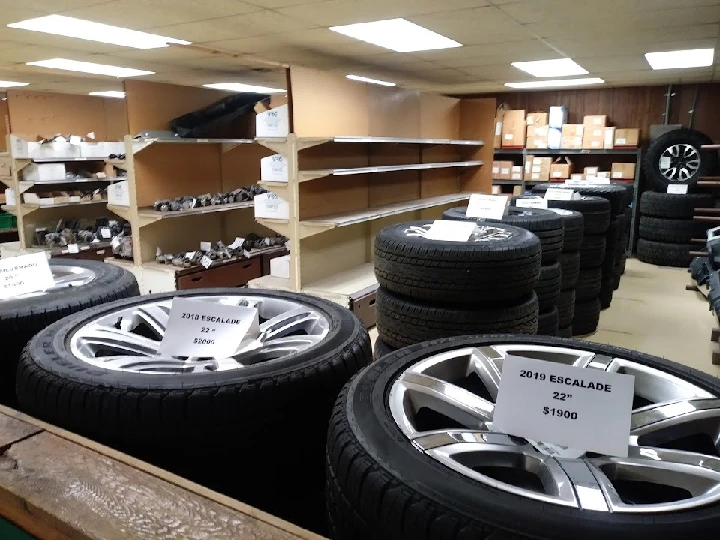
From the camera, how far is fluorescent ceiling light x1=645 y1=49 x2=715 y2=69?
6.17m

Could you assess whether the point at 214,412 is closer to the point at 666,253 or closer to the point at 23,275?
the point at 23,275

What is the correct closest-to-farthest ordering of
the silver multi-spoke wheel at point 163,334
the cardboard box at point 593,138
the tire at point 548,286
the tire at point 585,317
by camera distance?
the silver multi-spoke wheel at point 163,334 < the tire at point 548,286 < the tire at point 585,317 < the cardboard box at point 593,138

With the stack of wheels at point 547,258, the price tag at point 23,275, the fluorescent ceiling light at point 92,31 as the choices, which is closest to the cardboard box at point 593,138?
the stack of wheels at point 547,258

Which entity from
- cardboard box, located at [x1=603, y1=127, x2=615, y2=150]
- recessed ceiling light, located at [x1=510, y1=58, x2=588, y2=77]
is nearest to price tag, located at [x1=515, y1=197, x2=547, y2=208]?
recessed ceiling light, located at [x1=510, y1=58, x2=588, y2=77]

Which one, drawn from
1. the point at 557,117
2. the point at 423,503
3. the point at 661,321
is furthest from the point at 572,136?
the point at 423,503

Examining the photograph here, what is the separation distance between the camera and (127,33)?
200 inches

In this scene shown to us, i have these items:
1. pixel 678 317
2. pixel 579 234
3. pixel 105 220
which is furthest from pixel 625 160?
pixel 105 220

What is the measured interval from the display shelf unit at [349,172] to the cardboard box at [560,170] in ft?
5.70

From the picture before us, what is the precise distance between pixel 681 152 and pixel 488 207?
22.3 feet

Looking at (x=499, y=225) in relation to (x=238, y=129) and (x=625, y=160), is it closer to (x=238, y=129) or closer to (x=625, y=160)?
(x=238, y=129)

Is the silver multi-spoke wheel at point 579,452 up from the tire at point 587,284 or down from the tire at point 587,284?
up

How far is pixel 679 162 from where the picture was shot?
28.9 ft

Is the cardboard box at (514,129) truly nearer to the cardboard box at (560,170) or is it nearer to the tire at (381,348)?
the cardboard box at (560,170)

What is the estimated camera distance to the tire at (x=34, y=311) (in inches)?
65.2
